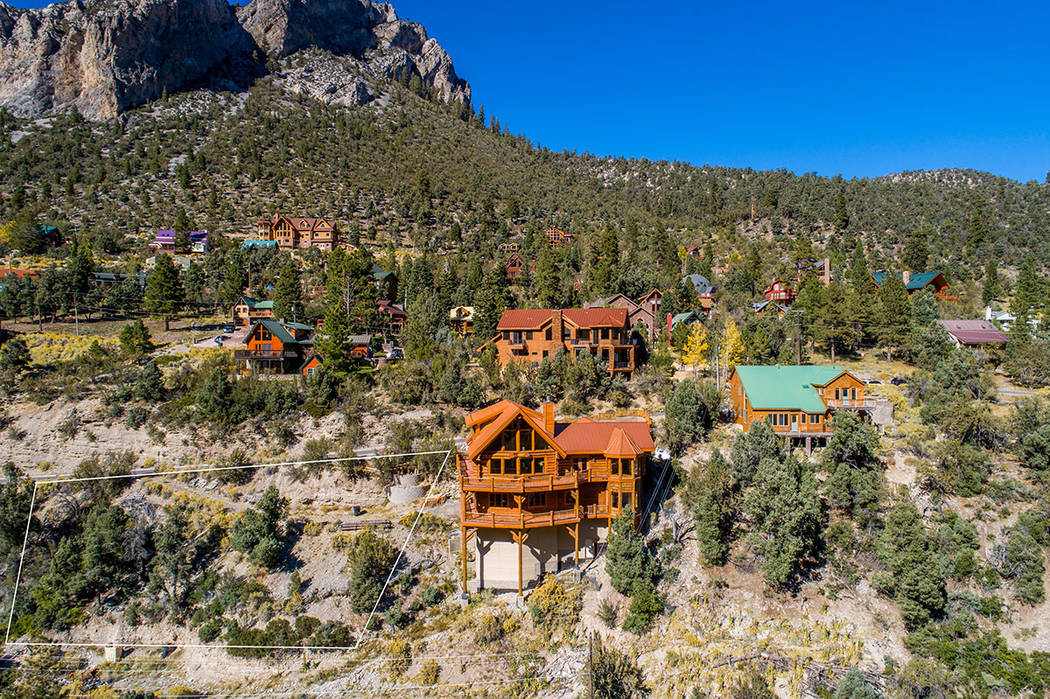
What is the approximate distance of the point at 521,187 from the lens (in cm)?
10644

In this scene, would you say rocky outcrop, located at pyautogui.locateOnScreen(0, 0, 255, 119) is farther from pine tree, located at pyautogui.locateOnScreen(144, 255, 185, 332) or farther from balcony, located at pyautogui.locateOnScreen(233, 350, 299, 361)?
balcony, located at pyautogui.locateOnScreen(233, 350, 299, 361)

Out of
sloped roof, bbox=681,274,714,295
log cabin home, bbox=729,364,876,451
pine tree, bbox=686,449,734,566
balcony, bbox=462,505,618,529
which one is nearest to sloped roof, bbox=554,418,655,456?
balcony, bbox=462,505,618,529

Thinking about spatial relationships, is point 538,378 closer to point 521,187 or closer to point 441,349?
point 441,349

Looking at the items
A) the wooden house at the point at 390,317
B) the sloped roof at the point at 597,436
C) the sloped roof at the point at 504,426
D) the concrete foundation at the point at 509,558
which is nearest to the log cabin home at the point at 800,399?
the sloped roof at the point at 597,436

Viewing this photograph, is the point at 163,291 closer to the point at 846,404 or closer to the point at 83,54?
the point at 846,404

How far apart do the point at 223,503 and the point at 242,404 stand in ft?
24.7

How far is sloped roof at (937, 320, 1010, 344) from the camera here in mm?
46281

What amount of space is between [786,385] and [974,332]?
22960 mm

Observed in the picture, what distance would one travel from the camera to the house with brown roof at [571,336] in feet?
141

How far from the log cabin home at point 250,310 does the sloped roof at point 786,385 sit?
131 feet

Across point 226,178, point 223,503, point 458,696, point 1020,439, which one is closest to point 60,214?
point 226,178

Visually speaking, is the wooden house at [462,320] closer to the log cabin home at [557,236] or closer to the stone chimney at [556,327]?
the stone chimney at [556,327]

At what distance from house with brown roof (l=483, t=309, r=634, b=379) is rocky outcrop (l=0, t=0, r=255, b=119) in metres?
105

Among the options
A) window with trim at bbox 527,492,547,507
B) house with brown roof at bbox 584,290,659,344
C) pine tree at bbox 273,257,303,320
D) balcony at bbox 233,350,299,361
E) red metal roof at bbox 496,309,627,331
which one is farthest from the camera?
pine tree at bbox 273,257,303,320
